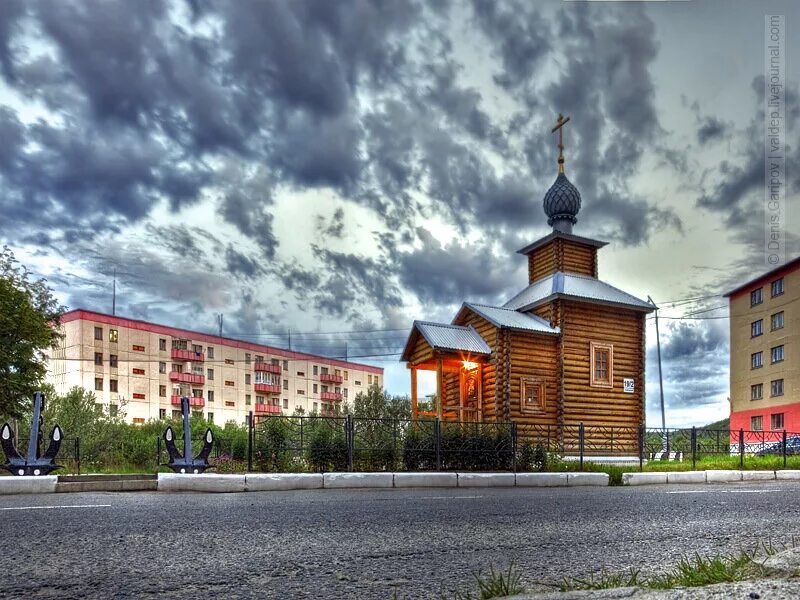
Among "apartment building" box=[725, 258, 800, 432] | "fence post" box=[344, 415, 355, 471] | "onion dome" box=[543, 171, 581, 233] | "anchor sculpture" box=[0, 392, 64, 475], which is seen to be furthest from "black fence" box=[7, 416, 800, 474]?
"apartment building" box=[725, 258, 800, 432]

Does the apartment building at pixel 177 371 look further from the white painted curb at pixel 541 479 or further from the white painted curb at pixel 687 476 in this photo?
the white painted curb at pixel 541 479

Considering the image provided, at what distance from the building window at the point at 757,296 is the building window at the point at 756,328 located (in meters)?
1.47

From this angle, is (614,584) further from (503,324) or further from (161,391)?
(161,391)

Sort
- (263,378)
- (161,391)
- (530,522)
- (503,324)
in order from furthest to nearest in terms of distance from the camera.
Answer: (263,378) → (161,391) → (503,324) → (530,522)

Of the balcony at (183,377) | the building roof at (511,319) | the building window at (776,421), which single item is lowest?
the building window at (776,421)

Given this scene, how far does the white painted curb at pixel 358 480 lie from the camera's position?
13.0 m

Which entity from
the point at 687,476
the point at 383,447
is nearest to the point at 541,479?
the point at 383,447

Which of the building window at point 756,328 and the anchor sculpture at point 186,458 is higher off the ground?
the building window at point 756,328

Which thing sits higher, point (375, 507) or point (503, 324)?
point (503, 324)

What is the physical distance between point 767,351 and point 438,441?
132 feet

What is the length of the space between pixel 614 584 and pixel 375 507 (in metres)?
5.18

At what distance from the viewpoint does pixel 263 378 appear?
73.2 m

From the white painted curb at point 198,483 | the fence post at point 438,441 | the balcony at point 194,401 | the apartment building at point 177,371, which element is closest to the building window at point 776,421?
the apartment building at point 177,371

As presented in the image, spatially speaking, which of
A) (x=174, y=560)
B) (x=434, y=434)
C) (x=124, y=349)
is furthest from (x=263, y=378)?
(x=174, y=560)
